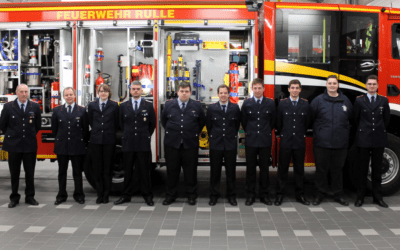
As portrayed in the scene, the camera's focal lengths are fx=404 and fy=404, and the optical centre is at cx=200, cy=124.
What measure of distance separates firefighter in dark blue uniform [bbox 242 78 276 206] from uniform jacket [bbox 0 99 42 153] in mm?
3155

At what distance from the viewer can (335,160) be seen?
5938 mm

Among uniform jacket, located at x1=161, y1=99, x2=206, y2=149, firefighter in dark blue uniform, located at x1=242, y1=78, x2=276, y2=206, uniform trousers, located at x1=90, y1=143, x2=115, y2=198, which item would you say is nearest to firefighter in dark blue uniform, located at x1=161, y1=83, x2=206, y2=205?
uniform jacket, located at x1=161, y1=99, x2=206, y2=149

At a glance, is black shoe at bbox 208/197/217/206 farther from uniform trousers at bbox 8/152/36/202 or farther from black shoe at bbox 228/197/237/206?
uniform trousers at bbox 8/152/36/202

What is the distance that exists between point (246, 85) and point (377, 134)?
7.58 feet

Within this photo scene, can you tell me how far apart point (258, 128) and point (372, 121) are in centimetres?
165

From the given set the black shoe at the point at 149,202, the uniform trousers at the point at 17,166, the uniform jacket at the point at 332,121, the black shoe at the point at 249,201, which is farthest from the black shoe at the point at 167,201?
the uniform jacket at the point at 332,121

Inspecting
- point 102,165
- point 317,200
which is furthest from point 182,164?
point 317,200

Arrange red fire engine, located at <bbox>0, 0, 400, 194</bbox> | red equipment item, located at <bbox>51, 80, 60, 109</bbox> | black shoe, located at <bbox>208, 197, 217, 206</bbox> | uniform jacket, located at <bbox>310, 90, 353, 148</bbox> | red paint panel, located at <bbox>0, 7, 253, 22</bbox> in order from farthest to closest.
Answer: red equipment item, located at <bbox>51, 80, 60, 109</bbox>, red paint panel, located at <bbox>0, 7, 253, 22</bbox>, red fire engine, located at <bbox>0, 0, 400, 194</bbox>, black shoe, located at <bbox>208, 197, 217, 206</bbox>, uniform jacket, located at <bbox>310, 90, 353, 148</bbox>

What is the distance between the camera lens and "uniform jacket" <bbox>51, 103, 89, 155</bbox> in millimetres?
5973

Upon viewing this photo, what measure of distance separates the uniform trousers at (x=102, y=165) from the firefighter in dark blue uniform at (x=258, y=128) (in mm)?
2045

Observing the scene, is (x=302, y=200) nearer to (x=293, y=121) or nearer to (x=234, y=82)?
(x=293, y=121)

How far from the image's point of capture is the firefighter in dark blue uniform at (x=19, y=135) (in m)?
5.91

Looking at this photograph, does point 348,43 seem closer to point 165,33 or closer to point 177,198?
point 165,33

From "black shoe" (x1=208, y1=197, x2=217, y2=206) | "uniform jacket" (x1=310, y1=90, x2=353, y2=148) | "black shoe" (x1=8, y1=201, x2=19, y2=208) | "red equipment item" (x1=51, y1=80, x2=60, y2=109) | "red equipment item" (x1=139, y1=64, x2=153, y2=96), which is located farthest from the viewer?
"red equipment item" (x1=139, y1=64, x2=153, y2=96)
